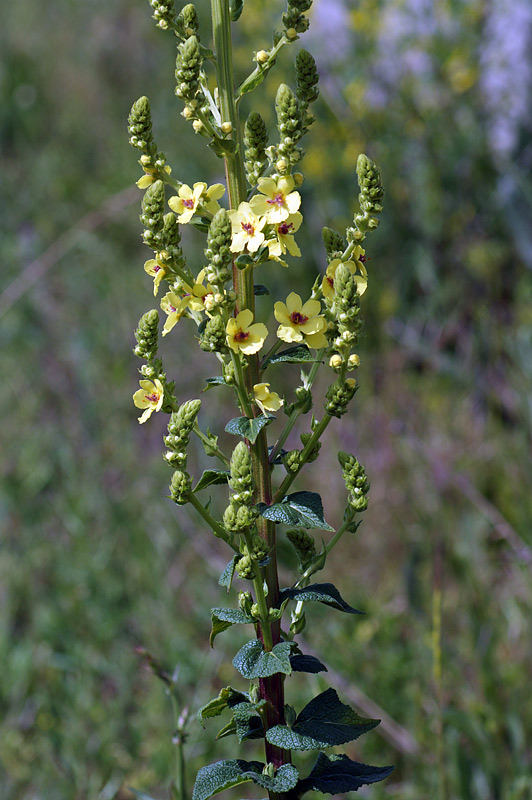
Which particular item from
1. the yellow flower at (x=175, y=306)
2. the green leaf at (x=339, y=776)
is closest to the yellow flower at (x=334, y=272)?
the yellow flower at (x=175, y=306)

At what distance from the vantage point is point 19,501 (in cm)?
339

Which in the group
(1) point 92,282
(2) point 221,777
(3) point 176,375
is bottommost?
(2) point 221,777

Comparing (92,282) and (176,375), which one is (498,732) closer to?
(176,375)

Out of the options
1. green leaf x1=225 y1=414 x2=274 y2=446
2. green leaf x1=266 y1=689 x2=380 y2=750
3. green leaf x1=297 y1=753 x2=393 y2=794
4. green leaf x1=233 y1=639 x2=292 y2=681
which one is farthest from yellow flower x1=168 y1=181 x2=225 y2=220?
green leaf x1=297 y1=753 x2=393 y2=794

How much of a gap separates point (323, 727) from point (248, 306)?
669 mm

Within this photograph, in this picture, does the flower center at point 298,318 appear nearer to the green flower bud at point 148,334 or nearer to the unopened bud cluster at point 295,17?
the green flower bud at point 148,334

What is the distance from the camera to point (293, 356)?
123 cm

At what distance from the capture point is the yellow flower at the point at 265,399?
119cm

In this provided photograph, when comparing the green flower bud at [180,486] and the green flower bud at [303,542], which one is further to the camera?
the green flower bud at [303,542]

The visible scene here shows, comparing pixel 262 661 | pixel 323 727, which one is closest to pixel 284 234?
pixel 262 661

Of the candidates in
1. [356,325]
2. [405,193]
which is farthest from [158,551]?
[405,193]

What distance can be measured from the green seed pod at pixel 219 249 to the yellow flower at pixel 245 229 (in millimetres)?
42

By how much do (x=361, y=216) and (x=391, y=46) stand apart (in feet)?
14.2

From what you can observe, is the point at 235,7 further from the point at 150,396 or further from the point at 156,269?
the point at 150,396
